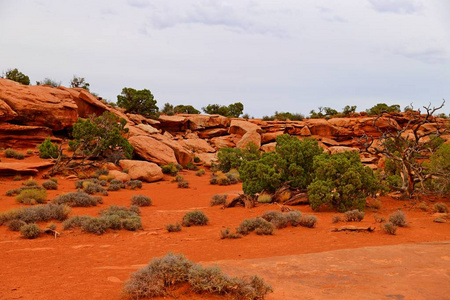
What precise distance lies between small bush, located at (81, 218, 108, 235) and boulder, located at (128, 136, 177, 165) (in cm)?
1760

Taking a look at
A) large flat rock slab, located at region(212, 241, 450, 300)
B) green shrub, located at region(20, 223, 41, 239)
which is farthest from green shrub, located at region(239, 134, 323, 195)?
green shrub, located at region(20, 223, 41, 239)

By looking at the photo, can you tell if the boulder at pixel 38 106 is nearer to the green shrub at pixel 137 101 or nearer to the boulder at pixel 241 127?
the green shrub at pixel 137 101

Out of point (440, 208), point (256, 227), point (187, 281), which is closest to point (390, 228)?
point (256, 227)

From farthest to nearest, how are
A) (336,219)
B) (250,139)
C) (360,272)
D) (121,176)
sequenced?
(250,139) → (121,176) → (336,219) → (360,272)

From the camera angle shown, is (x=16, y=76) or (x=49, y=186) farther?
(x=16, y=76)

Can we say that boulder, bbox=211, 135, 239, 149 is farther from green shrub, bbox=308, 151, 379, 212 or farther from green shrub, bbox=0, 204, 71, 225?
green shrub, bbox=0, 204, 71, 225

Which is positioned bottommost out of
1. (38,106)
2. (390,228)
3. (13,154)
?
(390,228)

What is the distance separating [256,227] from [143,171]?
14.6 meters

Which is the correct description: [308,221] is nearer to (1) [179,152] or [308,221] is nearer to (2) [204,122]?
(1) [179,152]

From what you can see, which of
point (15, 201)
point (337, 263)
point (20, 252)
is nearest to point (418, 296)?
point (337, 263)

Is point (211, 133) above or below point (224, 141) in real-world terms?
above

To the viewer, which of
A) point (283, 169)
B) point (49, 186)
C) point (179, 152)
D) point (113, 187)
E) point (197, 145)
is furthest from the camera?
point (197, 145)

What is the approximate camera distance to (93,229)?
9.38 m

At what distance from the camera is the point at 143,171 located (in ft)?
74.1
